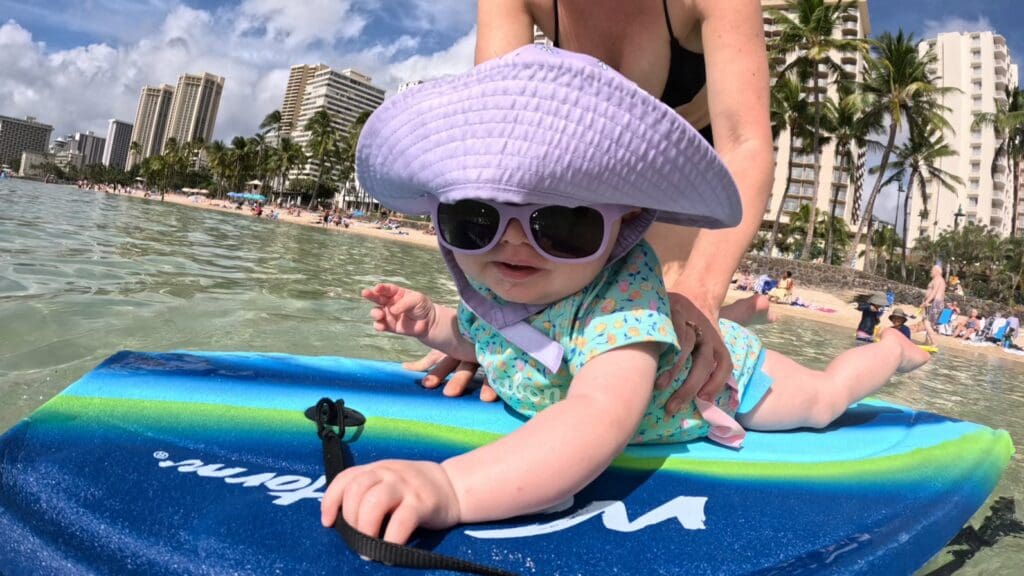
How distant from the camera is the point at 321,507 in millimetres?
917

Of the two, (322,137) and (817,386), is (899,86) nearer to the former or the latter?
(817,386)

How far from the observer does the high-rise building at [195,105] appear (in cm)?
14288

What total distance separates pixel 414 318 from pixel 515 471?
0.72 m

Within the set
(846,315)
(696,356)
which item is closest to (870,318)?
(846,315)

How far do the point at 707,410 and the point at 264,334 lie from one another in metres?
2.57

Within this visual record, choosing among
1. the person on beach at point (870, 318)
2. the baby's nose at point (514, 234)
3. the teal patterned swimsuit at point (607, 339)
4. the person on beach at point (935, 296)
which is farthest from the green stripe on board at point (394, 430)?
the person on beach at point (935, 296)

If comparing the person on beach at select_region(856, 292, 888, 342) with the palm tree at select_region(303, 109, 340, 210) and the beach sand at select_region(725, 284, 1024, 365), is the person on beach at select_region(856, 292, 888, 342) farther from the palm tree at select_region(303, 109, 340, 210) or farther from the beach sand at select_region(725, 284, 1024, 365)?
the palm tree at select_region(303, 109, 340, 210)

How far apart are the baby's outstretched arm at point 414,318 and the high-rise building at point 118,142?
220 meters

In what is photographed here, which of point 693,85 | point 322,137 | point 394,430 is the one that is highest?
point 322,137

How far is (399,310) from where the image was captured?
1502mm

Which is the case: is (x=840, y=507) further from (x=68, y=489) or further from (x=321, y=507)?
(x=68, y=489)

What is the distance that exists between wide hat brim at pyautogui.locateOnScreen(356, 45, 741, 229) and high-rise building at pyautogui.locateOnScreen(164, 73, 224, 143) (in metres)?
162

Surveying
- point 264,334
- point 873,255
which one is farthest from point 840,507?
point 873,255

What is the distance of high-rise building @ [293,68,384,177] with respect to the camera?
4402 inches
